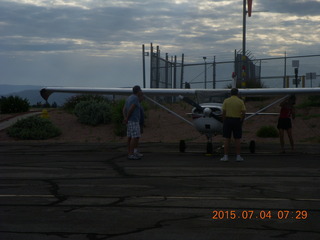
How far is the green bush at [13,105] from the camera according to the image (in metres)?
28.6

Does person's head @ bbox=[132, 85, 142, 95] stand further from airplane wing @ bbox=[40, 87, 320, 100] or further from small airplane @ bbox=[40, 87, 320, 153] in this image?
airplane wing @ bbox=[40, 87, 320, 100]

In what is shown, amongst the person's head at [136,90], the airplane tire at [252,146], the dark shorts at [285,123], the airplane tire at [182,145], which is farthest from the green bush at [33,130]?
the dark shorts at [285,123]

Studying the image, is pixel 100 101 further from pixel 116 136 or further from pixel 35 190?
pixel 35 190

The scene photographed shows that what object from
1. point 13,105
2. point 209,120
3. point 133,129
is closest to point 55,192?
point 133,129

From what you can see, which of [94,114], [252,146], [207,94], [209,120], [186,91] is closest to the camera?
[209,120]

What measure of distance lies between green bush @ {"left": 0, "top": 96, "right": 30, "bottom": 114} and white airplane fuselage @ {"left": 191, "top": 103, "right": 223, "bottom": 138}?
17043 mm

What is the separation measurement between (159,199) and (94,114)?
635 inches

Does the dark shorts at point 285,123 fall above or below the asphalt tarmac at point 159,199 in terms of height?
above

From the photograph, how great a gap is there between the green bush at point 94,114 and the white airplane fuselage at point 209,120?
31.6 feet

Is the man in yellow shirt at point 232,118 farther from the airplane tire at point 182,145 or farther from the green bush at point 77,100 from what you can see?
the green bush at point 77,100

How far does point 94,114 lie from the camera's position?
76.5ft

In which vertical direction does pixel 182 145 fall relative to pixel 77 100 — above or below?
below

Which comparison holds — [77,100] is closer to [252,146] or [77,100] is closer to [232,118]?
[252,146]

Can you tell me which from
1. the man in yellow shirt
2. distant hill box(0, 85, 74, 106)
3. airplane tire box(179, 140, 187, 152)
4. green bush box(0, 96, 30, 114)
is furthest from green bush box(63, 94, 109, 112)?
the man in yellow shirt
